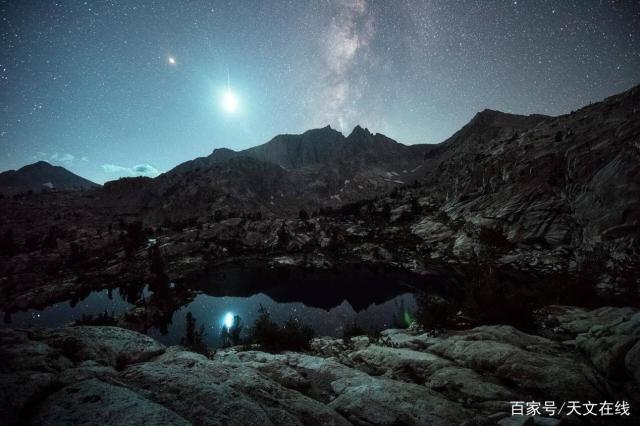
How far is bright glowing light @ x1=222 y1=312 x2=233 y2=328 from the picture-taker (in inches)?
1411

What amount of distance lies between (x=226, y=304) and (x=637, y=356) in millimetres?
46804

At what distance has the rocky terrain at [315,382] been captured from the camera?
3.72 meters

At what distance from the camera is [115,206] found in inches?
5625

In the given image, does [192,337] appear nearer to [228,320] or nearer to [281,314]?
[228,320]

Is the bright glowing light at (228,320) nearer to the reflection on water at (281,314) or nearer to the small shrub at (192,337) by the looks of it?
the reflection on water at (281,314)

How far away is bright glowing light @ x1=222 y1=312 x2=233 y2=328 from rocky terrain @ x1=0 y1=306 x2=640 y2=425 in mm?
30143

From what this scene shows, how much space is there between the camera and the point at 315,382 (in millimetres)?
7844

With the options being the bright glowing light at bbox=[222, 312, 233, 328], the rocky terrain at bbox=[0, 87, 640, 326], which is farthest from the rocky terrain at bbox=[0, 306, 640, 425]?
the bright glowing light at bbox=[222, 312, 233, 328]

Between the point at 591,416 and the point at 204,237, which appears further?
the point at 204,237

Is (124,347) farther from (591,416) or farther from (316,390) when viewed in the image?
(591,416)

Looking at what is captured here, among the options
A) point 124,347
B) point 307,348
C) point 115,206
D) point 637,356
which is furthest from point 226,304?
point 115,206

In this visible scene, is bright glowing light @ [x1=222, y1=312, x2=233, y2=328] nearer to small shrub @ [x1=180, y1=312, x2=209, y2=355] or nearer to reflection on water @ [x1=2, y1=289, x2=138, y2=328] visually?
small shrub @ [x1=180, y1=312, x2=209, y2=355]

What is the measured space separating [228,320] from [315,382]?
113 ft

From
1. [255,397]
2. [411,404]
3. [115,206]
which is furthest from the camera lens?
[115,206]
